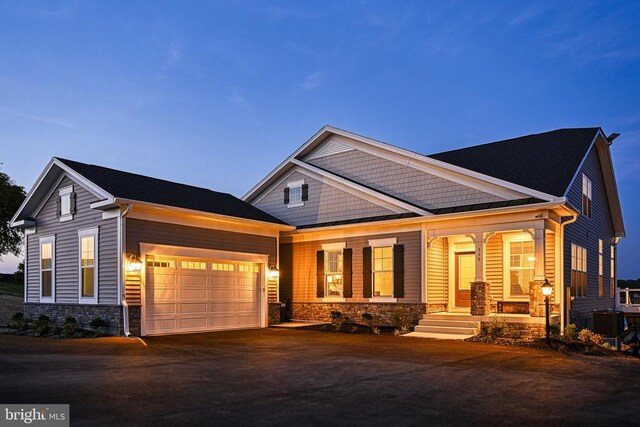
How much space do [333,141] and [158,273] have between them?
859cm

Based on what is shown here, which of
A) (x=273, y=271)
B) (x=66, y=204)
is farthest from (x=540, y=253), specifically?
(x=66, y=204)

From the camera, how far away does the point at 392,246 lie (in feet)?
59.5

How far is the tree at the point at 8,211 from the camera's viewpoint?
34.9m

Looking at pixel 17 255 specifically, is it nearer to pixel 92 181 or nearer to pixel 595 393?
pixel 92 181

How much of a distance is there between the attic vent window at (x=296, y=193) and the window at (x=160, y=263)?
618 centimetres

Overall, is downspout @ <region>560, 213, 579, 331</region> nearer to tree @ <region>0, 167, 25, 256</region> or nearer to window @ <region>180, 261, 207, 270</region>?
window @ <region>180, 261, 207, 270</region>

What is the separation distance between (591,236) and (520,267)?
4120mm

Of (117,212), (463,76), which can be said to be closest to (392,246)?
(117,212)

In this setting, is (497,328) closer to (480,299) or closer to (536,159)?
(480,299)

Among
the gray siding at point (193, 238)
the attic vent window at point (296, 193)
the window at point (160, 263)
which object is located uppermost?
the attic vent window at point (296, 193)

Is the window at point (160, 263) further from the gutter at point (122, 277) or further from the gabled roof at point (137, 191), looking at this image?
the gabled roof at point (137, 191)

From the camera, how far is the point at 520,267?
17.6 metres

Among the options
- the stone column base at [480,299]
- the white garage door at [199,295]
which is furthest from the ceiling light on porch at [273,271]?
the stone column base at [480,299]

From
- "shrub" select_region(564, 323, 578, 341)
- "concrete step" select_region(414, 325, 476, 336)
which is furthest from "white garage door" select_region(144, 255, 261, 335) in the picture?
"shrub" select_region(564, 323, 578, 341)
